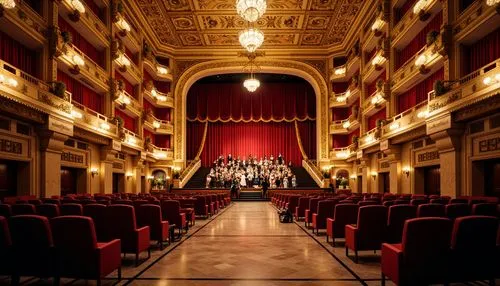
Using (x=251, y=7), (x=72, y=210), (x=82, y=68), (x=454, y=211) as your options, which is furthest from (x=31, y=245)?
(x=82, y=68)

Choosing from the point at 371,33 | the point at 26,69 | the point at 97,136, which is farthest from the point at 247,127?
the point at 26,69

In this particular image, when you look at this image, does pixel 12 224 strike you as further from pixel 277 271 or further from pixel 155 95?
pixel 155 95

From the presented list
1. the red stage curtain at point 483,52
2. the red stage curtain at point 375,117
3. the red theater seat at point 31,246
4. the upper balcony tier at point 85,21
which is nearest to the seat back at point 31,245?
the red theater seat at point 31,246

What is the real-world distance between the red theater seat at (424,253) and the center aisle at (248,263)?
2.81 ft

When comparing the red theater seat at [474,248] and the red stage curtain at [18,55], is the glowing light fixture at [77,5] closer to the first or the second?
the red stage curtain at [18,55]

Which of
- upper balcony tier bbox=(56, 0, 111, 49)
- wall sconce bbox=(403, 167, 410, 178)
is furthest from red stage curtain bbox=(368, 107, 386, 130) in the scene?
upper balcony tier bbox=(56, 0, 111, 49)

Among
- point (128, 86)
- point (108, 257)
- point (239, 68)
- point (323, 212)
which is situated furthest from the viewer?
point (239, 68)

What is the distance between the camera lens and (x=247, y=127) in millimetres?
32656

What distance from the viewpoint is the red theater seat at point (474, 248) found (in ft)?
12.5

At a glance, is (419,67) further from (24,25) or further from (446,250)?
(24,25)

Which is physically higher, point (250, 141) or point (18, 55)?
point (18, 55)

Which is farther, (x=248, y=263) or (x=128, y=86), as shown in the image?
(x=128, y=86)

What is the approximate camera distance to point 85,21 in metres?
16.0

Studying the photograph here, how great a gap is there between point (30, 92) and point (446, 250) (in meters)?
10.7
